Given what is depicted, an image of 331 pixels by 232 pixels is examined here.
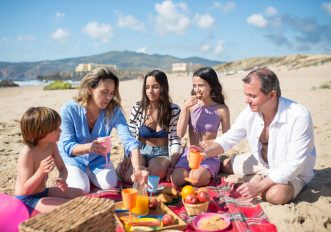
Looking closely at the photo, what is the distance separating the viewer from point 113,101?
478cm

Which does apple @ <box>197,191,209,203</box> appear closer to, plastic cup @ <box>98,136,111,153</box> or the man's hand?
the man's hand

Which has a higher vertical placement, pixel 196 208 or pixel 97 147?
pixel 97 147

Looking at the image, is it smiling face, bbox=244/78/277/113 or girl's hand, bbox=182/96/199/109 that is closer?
smiling face, bbox=244/78/277/113

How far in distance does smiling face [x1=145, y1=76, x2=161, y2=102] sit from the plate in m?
2.07

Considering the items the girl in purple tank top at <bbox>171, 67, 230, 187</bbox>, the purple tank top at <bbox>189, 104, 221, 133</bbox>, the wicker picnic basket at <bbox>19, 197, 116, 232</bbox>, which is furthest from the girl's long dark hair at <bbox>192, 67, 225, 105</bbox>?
the wicker picnic basket at <bbox>19, 197, 116, 232</bbox>

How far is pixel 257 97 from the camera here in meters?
3.96

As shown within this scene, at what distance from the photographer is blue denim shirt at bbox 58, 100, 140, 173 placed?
450cm

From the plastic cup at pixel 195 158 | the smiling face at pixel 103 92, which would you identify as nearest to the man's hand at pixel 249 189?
the plastic cup at pixel 195 158

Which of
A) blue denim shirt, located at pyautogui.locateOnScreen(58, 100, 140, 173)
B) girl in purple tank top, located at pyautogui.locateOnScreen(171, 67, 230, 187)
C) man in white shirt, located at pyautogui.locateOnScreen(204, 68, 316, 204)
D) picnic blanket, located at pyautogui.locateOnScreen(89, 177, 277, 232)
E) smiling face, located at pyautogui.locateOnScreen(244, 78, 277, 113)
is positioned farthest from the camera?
girl in purple tank top, located at pyautogui.locateOnScreen(171, 67, 230, 187)

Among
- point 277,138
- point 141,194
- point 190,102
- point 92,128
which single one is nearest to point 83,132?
point 92,128

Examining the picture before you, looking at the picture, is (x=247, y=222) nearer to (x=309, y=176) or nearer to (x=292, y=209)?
(x=292, y=209)

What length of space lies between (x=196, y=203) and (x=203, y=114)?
1778 mm

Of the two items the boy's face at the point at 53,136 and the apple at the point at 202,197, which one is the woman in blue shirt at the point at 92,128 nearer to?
the boy's face at the point at 53,136

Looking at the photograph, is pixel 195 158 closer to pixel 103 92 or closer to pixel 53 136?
pixel 103 92
